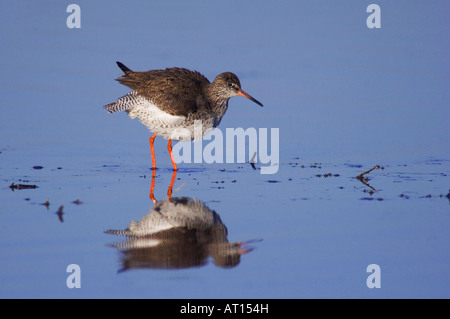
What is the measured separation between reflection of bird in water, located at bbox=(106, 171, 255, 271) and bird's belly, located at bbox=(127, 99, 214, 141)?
8.80 feet

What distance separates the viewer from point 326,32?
1488 cm

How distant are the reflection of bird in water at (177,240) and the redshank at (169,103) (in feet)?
8.85

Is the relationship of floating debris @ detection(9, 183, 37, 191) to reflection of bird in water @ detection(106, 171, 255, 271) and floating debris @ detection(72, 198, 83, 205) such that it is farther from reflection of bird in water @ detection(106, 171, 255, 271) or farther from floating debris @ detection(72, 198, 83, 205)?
reflection of bird in water @ detection(106, 171, 255, 271)

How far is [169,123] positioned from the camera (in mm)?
9398

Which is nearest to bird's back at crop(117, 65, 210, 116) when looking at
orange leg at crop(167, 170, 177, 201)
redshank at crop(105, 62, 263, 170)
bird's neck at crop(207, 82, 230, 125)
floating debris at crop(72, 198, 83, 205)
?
redshank at crop(105, 62, 263, 170)

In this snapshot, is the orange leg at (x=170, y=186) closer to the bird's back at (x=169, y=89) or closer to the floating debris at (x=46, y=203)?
the bird's back at (x=169, y=89)

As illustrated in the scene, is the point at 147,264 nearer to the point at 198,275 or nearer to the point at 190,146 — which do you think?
the point at 198,275

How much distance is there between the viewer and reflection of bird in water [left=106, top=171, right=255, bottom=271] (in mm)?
5371

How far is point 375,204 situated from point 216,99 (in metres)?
3.75

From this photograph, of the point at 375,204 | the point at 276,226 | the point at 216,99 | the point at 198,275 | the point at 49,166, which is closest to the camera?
the point at 198,275

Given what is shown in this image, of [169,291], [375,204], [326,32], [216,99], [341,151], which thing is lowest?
[169,291]

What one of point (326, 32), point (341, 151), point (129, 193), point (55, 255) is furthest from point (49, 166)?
point (326, 32)

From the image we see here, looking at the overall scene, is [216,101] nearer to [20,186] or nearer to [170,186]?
[170,186]

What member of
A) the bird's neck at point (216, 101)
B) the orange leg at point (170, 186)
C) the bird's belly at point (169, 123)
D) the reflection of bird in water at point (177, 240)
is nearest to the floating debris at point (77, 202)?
the reflection of bird in water at point (177, 240)
